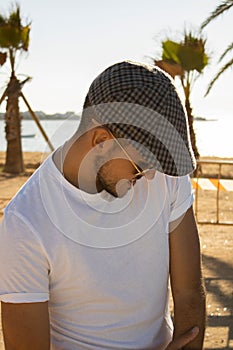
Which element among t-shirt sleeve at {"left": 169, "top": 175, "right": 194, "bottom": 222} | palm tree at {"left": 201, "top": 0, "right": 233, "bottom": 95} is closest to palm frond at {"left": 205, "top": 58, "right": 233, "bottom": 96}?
palm tree at {"left": 201, "top": 0, "right": 233, "bottom": 95}

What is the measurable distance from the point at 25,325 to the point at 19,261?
0.17m

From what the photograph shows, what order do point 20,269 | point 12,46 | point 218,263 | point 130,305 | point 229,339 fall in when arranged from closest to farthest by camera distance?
point 20,269
point 130,305
point 229,339
point 218,263
point 12,46

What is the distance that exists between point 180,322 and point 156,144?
1.94 feet

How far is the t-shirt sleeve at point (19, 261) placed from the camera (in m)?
1.62

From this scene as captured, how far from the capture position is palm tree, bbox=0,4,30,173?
16.8 metres

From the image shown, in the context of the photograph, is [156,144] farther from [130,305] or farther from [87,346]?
[87,346]

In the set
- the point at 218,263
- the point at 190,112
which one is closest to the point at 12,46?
the point at 190,112

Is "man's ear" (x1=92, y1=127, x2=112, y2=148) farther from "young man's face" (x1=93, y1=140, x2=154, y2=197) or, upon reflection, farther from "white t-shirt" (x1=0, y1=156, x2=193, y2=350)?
"white t-shirt" (x1=0, y1=156, x2=193, y2=350)

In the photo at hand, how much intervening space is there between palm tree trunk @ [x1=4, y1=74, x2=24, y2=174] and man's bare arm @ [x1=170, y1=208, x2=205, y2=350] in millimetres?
15803

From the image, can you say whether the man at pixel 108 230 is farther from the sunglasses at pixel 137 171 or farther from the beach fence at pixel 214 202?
the beach fence at pixel 214 202

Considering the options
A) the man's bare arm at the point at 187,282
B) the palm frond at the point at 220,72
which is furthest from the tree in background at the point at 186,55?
the man's bare arm at the point at 187,282

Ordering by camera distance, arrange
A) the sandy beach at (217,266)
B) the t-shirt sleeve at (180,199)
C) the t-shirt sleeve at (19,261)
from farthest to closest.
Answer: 1. the sandy beach at (217,266)
2. the t-shirt sleeve at (180,199)
3. the t-shirt sleeve at (19,261)

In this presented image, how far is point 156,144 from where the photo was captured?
166cm

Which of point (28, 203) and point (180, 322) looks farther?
point (180, 322)
